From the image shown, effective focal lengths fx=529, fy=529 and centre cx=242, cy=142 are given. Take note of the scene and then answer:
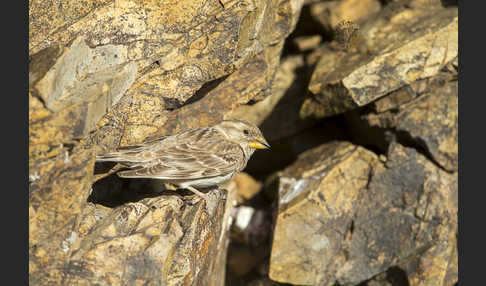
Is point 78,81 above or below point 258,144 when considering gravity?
above

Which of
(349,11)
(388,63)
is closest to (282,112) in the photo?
(349,11)

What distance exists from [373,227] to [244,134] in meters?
2.92

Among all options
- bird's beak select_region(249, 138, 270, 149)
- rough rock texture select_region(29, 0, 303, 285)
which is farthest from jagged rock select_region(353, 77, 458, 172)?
bird's beak select_region(249, 138, 270, 149)

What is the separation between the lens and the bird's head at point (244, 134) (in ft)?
24.5

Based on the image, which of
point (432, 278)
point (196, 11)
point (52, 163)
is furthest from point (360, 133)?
point (52, 163)

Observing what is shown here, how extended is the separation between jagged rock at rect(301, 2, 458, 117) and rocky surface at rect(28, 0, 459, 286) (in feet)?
0.07

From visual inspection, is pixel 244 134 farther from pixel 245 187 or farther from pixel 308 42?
pixel 308 42

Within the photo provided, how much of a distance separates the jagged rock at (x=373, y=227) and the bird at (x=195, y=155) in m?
1.88

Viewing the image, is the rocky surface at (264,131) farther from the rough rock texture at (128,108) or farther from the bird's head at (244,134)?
the bird's head at (244,134)

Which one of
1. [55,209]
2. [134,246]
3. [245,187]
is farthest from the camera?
[245,187]

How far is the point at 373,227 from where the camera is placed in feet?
28.7

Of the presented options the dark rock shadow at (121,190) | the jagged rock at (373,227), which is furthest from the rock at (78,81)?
the jagged rock at (373,227)

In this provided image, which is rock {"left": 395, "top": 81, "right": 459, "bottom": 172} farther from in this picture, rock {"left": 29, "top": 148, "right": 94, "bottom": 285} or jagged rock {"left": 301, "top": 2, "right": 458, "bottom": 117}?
rock {"left": 29, "top": 148, "right": 94, "bottom": 285}

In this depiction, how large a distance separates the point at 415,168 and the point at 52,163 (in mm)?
5935
